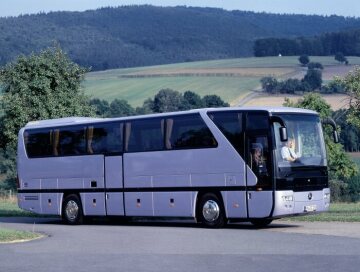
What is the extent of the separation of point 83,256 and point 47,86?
30.7 m

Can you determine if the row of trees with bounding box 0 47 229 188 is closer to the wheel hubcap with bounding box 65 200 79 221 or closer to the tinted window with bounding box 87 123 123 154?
the wheel hubcap with bounding box 65 200 79 221

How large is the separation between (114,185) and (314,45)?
139833 millimetres

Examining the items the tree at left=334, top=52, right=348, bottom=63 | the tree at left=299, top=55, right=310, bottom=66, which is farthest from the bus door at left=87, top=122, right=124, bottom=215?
the tree at left=334, top=52, right=348, bottom=63

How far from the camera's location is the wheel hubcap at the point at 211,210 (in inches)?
978

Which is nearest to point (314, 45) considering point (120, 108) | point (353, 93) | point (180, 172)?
point (120, 108)

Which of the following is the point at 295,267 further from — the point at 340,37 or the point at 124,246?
the point at 340,37

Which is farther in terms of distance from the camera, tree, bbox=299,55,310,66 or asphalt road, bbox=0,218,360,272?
tree, bbox=299,55,310,66

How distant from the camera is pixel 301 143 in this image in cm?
2431

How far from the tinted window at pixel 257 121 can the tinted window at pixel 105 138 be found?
480cm

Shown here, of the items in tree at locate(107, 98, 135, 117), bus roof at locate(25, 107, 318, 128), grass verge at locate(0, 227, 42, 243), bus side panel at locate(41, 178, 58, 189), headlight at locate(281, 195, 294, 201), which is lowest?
grass verge at locate(0, 227, 42, 243)

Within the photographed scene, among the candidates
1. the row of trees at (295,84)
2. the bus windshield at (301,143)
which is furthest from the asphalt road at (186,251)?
the row of trees at (295,84)

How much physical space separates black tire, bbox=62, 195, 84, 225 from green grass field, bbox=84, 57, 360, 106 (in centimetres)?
6726

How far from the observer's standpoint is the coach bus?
2369 centimetres

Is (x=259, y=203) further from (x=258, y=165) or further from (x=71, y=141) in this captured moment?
(x=71, y=141)
